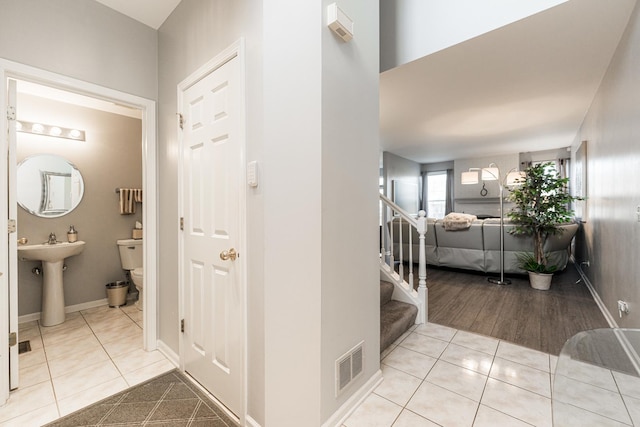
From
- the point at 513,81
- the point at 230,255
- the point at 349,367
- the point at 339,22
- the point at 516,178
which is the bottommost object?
the point at 349,367

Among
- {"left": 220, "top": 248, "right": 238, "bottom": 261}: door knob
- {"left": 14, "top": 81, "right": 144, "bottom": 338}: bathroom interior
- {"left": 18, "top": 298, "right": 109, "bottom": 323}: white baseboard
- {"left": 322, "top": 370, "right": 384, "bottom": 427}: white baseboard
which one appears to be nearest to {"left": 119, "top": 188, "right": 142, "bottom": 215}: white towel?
{"left": 14, "top": 81, "right": 144, "bottom": 338}: bathroom interior

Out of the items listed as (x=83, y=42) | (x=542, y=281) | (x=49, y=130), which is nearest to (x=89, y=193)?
(x=49, y=130)

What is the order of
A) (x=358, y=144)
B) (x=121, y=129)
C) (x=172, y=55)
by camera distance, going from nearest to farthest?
(x=358, y=144) < (x=172, y=55) < (x=121, y=129)

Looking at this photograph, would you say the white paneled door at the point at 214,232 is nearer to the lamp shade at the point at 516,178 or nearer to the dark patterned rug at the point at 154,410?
the dark patterned rug at the point at 154,410

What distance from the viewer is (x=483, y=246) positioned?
4.10 m

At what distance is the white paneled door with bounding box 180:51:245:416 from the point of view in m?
1.50

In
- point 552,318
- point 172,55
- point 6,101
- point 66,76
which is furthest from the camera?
point 552,318

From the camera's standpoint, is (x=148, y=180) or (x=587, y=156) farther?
(x=587, y=156)

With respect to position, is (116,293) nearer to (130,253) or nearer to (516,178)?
(130,253)

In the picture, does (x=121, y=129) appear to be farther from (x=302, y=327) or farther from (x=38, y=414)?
(x=302, y=327)

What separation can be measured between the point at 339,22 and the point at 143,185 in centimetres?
190

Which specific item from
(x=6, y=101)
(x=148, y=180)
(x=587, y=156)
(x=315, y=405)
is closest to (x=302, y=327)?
(x=315, y=405)

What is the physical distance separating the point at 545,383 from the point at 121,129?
16.0 feet

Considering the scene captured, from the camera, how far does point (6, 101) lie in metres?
1.61
